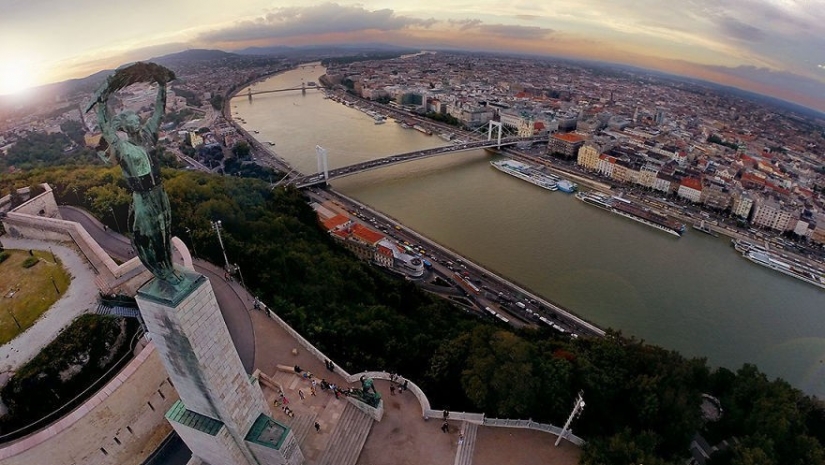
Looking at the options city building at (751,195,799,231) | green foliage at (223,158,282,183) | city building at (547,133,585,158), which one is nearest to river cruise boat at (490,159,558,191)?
city building at (547,133,585,158)

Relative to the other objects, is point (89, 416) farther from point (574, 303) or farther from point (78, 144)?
point (78, 144)

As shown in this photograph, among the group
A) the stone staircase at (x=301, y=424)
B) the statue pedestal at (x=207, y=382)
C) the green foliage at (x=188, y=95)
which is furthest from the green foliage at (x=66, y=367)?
the green foliage at (x=188, y=95)

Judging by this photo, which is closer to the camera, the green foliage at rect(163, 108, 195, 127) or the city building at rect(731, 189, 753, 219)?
the city building at rect(731, 189, 753, 219)

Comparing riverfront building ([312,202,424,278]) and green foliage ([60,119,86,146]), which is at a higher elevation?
green foliage ([60,119,86,146])

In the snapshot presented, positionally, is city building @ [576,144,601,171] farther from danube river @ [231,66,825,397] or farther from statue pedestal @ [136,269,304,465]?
statue pedestal @ [136,269,304,465]

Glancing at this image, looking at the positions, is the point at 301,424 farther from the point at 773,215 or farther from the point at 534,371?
the point at 773,215

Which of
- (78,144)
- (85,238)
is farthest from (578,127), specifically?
(78,144)

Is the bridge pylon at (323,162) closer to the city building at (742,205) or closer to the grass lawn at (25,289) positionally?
the grass lawn at (25,289)
